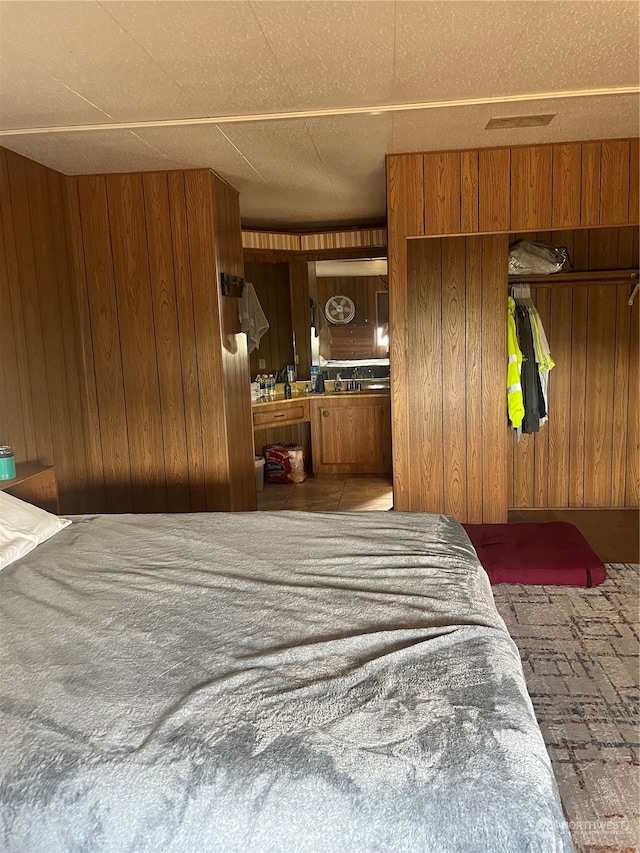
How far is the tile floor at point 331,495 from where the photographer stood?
201 inches

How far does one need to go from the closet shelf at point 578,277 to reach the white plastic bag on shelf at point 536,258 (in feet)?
0.12

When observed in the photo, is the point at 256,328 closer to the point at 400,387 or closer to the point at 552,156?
the point at 400,387

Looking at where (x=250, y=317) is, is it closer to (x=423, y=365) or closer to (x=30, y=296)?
(x=423, y=365)

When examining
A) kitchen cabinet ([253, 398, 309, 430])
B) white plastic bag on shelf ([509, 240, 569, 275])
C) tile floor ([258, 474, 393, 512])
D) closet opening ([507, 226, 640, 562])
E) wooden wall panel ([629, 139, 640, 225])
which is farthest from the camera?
kitchen cabinet ([253, 398, 309, 430])

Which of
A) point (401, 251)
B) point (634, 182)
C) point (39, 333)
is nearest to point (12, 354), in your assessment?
point (39, 333)

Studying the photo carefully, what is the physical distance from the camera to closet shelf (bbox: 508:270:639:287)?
13.9 feet

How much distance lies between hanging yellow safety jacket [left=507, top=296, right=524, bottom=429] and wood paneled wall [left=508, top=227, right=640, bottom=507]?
496mm

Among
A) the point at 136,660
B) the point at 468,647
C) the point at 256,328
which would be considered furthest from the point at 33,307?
the point at 468,647

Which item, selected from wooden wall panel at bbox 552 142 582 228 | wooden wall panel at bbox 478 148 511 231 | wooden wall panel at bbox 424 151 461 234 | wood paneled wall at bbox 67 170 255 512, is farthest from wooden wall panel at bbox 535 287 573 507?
wood paneled wall at bbox 67 170 255 512

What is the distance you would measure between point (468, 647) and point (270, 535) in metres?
1.00

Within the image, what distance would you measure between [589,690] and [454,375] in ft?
7.16

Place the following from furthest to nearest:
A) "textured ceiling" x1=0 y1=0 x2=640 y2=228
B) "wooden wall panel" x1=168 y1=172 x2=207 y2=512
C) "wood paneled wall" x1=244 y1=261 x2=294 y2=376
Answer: "wood paneled wall" x1=244 y1=261 x2=294 y2=376, "wooden wall panel" x1=168 y1=172 x2=207 y2=512, "textured ceiling" x1=0 y1=0 x2=640 y2=228

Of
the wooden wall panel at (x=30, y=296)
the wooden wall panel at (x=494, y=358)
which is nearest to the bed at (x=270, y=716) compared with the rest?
the wooden wall panel at (x=30, y=296)

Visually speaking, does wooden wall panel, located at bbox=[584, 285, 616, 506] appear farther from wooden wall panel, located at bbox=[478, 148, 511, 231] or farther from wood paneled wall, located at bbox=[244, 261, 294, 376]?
wood paneled wall, located at bbox=[244, 261, 294, 376]
